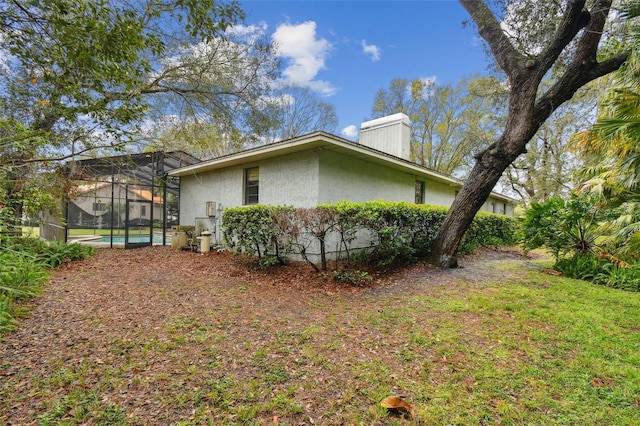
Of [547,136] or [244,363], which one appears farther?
[547,136]

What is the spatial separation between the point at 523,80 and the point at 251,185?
27.0 ft

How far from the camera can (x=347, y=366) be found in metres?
2.91

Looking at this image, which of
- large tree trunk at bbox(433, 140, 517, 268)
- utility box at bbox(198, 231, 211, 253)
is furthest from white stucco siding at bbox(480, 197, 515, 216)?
utility box at bbox(198, 231, 211, 253)

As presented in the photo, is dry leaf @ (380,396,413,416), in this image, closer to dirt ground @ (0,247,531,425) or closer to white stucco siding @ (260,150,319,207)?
dirt ground @ (0,247,531,425)

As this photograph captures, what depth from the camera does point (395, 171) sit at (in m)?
10.6

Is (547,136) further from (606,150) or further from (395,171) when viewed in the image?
(395,171)

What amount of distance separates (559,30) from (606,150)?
395 cm

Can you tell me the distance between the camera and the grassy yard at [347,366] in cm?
225

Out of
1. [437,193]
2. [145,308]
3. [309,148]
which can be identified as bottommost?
[145,308]

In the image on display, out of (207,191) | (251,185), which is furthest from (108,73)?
(207,191)

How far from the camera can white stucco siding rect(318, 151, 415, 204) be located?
780 centimetres

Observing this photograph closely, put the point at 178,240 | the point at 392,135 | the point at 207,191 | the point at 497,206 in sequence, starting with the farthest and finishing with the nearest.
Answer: the point at 497,206, the point at 207,191, the point at 392,135, the point at 178,240

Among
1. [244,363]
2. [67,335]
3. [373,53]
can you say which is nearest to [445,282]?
[244,363]

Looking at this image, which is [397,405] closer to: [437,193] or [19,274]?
[19,274]
